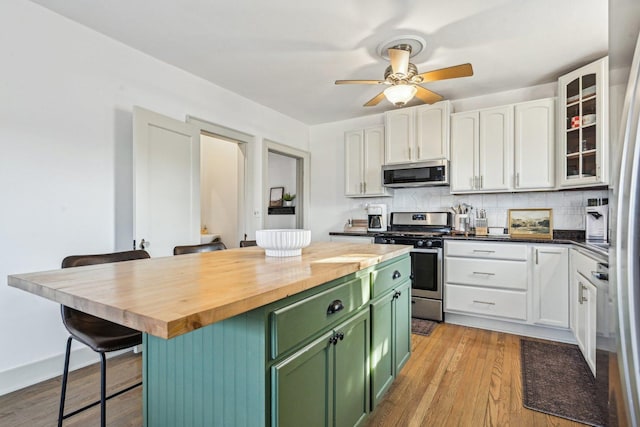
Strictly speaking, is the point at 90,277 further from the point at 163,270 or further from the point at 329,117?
the point at 329,117

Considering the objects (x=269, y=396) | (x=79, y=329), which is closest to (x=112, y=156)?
(x=79, y=329)

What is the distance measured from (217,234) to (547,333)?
170 inches

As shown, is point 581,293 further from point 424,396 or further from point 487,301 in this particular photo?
point 424,396

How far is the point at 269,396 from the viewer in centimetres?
97

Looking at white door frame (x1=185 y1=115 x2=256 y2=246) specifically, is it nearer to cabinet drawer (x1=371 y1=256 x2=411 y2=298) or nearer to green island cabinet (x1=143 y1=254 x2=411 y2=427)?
cabinet drawer (x1=371 y1=256 x2=411 y2=298)

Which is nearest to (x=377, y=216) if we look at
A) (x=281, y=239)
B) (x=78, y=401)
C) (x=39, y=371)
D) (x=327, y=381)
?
(x=281, y=239)

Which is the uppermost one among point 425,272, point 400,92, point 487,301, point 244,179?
point 400,92

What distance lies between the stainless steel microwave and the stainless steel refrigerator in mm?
3024

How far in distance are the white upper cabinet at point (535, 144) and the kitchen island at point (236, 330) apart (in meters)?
2.61

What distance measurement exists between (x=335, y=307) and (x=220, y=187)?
428 centimetres

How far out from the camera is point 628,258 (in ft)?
2.07

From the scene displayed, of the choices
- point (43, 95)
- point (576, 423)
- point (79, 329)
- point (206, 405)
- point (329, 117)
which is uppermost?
point (329, 117)

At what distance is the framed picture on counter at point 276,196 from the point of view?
20.3 feet

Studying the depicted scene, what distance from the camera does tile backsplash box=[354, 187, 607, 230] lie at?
10.7 feet
